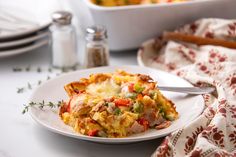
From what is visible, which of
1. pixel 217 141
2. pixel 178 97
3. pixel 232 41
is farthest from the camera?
pixel 232 41

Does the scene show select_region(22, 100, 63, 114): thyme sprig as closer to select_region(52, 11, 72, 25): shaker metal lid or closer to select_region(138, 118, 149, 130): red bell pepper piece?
select_region(138, 118, 149, 130): red bell pepper piece

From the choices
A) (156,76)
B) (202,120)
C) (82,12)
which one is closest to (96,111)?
(202,120)

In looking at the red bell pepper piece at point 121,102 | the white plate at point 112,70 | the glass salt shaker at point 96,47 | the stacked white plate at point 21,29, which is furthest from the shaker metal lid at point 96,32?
the red bell pepper piece at point 121,102

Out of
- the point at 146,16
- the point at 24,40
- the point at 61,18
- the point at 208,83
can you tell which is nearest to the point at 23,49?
the point at 24,40

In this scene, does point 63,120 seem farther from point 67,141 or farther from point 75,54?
point 75,54

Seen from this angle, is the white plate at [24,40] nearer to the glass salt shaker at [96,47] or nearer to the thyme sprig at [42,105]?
the glass salt shaker at [96,47]
